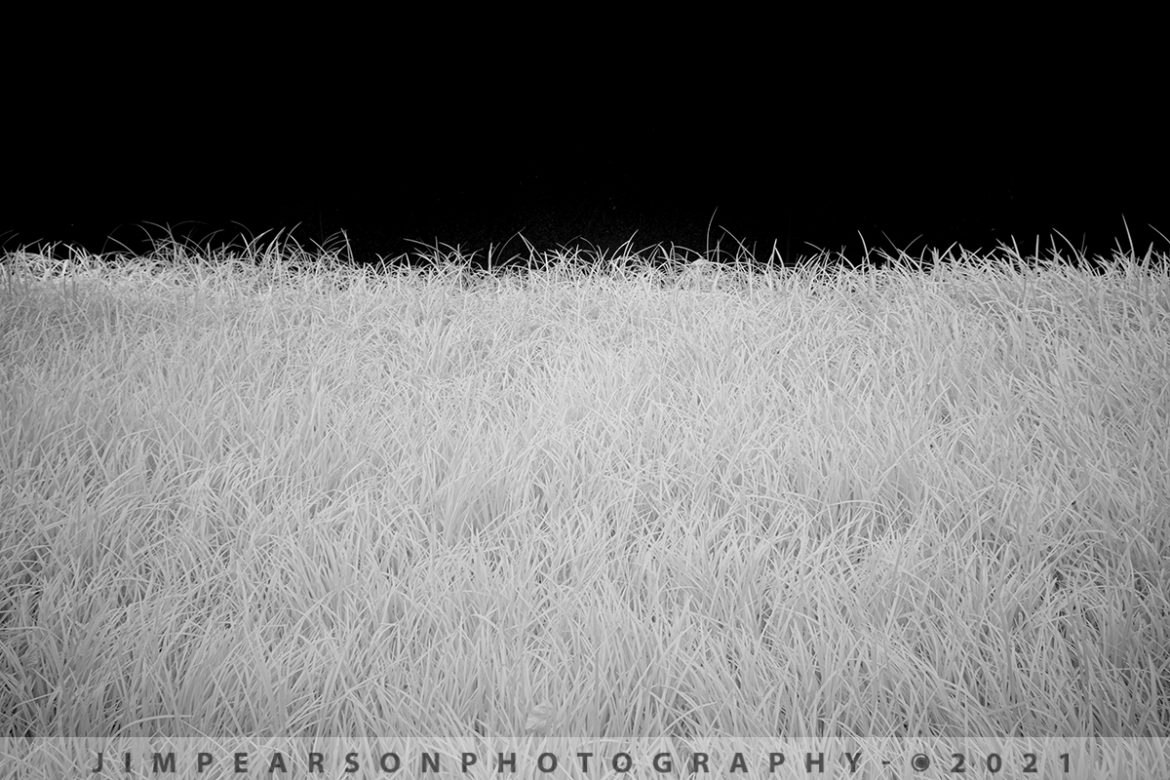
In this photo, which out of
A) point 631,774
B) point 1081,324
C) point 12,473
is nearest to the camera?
point 631,774

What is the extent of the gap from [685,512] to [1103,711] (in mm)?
848

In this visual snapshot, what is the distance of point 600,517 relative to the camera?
1771 millimetres

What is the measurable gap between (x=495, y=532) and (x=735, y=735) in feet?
2.38

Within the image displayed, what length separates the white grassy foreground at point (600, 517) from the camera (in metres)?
1.31

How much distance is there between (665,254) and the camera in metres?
3.42

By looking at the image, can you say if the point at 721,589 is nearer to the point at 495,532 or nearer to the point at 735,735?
the point at 735,735

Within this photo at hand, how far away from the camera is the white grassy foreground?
51.6 inches

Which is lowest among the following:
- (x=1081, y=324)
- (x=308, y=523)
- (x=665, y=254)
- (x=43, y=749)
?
(x=43, y=749)

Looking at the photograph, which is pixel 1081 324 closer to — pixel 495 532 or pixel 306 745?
pixel 495 532

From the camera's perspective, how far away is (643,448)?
2.07 metres

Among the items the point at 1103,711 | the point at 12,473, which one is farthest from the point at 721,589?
the point at 12,473

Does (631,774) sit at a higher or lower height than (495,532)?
lower

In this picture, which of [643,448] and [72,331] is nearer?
[643,448]

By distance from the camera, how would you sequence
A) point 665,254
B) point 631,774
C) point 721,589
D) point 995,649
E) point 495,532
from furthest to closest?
point 665,254 → point 495,532 → point 721,589 → point 995,649 → point 631,774
